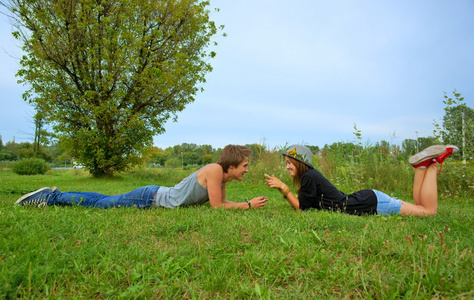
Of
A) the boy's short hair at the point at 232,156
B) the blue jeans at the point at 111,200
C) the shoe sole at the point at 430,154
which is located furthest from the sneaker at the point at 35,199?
the shoe sole at the point at 430,154

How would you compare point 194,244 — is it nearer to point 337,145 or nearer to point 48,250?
point 48,250

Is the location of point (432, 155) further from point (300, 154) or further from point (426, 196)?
point (300, 154)

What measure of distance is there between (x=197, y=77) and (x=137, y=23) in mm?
4245

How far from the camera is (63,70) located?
15.9 m

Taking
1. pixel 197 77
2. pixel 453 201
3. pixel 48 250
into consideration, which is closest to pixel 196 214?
pixel 48 250

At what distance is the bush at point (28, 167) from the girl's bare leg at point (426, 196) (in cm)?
2642

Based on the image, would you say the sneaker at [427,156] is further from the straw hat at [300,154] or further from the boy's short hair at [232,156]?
the boy's short hair at [232,156]

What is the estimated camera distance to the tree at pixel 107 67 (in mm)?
14625

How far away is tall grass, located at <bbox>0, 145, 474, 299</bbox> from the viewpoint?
173 centimetres

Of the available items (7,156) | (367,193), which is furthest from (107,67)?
(7,156)

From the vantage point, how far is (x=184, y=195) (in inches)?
179

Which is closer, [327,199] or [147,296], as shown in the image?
[147,296]

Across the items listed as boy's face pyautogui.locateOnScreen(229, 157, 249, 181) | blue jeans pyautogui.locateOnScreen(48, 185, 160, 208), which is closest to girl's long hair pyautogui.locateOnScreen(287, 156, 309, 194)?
boy's face pyautogui.locateOnScreen(229, 157, 249, 181)

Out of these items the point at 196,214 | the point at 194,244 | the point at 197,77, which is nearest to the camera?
the point at 194,244
